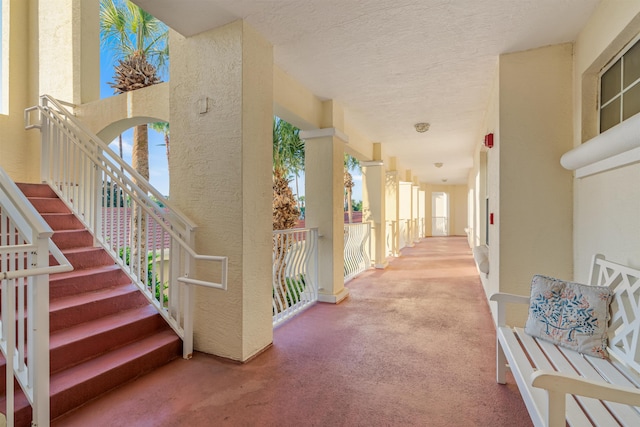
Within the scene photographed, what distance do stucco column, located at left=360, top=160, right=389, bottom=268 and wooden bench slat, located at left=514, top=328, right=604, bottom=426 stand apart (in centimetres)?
421

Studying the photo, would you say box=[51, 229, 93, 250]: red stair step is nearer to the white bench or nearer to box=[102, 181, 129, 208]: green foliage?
box=[102, 181, 129, 208]: green foliage

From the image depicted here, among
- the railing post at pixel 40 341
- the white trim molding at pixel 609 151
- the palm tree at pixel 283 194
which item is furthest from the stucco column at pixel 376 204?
the railing post at pixel 40 341

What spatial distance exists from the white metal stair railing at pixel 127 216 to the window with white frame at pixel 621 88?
284 cm

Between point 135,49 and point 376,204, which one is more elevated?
point 135,49

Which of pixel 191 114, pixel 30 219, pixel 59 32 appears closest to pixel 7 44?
pixel 59 32

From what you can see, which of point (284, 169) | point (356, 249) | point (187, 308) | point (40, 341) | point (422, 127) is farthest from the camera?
point (284, 169)

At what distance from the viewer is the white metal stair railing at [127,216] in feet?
7.94

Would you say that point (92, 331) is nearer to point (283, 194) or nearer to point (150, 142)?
point (283, 194)

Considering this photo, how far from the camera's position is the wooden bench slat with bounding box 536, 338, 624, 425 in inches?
45.0

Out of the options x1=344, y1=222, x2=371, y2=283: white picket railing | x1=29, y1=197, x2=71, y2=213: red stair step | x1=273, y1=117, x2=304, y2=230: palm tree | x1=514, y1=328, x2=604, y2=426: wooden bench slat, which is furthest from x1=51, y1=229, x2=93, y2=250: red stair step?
x1=514, y1=328, x2=604, y2=426: wooden bench slat

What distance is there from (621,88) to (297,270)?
10.7 ft

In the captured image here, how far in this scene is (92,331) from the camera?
212cm

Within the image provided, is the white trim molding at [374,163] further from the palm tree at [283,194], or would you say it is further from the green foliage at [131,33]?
the green foliage at [131,33]

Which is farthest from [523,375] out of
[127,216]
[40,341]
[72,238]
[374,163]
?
[374,163]
